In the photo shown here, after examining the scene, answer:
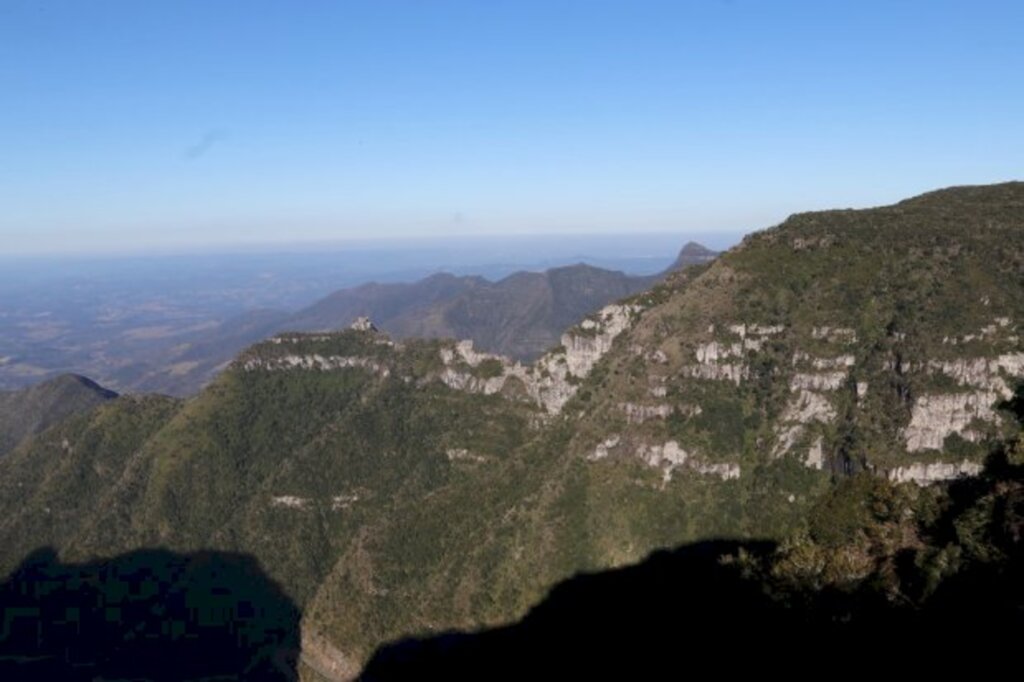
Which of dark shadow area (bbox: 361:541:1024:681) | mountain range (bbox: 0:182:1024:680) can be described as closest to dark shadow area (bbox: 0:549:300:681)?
mountain range (bbox: 0:182:1024:680)

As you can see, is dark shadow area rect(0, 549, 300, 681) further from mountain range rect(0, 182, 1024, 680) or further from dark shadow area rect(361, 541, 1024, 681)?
dark shadow area rect(361, 541, 1024, 681)

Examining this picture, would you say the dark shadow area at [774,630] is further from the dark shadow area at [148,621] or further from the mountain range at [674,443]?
the dark shadow area at [148,621]

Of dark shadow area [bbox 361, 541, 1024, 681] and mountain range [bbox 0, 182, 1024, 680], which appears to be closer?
dark shadow area [bbox 361, 541, 1024, 681]

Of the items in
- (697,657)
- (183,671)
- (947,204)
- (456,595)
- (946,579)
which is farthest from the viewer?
(947,204)

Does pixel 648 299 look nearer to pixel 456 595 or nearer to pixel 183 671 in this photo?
pixel 456 595

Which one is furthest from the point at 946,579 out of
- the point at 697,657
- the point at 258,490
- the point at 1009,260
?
the point at 258,490

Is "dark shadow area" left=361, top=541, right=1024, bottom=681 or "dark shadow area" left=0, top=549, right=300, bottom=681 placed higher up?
"dark shadow area" left=361, top=541, right=1024, bottom=681

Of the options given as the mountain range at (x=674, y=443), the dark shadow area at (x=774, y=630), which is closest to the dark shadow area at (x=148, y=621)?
the mountain range at (x=674, y=443)

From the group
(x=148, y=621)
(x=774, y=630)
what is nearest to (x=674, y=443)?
(x=774, y=630)
